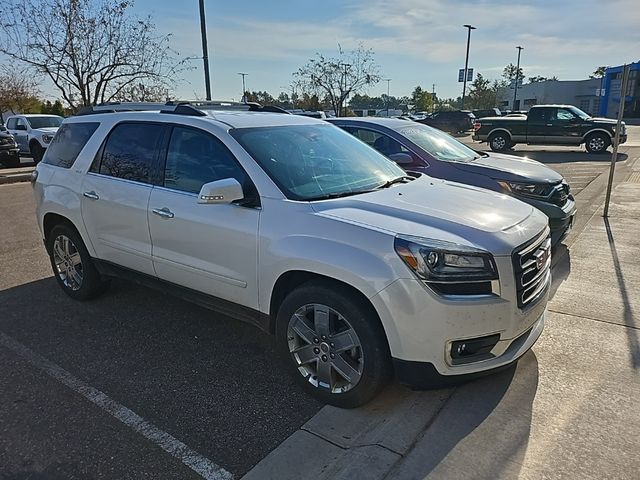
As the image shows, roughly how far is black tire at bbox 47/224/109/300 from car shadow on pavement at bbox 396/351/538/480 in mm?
3442

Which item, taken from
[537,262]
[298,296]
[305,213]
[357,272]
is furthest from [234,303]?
[537,262]

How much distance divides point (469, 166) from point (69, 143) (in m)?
4.62

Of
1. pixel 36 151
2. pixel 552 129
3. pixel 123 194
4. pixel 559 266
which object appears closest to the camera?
pixel 123 194

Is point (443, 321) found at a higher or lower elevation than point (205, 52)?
lower

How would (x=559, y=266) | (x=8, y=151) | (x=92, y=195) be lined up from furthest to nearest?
1. (x=8, y=151)
2. (x=559, y=266)
3. (x=92, y=195)

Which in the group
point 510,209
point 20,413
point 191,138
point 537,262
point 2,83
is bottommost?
point 20,413

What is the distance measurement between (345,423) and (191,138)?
2.31 metres

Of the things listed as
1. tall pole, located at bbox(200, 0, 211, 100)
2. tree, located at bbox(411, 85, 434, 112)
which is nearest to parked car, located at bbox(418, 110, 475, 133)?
tall pole, located at bbox(200, 0, 211, 100)

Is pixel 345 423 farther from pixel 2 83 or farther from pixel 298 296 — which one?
pixel 2 83

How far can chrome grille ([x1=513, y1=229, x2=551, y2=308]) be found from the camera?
273 centimetres

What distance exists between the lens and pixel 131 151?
13.2 feet

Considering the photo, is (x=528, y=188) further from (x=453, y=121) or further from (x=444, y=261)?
(x=453, y=121)

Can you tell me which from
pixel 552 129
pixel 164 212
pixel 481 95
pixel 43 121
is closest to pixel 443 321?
pixel 164 212

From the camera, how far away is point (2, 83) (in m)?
26.5
